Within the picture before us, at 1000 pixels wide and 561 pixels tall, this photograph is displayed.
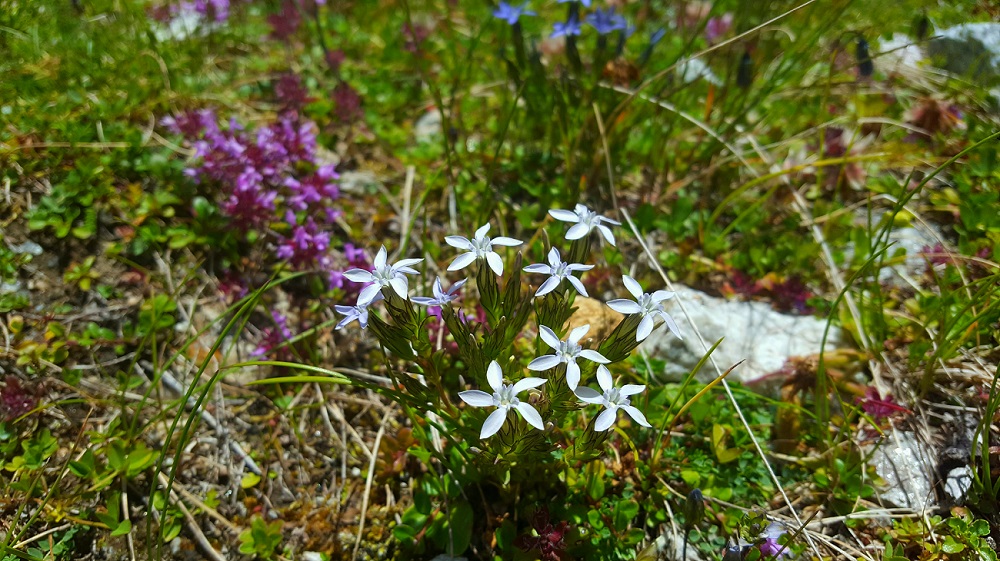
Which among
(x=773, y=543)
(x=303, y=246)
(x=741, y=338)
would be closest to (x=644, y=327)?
(x=773, y=543)

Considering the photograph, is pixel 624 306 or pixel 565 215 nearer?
pixel 624 306

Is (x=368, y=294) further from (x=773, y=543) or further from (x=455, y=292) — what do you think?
(x=773, y=543)

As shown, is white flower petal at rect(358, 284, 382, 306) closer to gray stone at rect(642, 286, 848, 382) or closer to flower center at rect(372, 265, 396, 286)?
flower center at rect(372, 265, 396, 286)

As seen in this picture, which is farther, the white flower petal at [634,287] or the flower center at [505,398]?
the white flower petal at [634,287]

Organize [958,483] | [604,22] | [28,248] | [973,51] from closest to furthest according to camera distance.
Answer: [958,483] → [28,248] → [604,22] → [973,51]

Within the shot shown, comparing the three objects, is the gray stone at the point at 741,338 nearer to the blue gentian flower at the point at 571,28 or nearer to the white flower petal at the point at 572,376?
the white flower petal at the point at 572,376

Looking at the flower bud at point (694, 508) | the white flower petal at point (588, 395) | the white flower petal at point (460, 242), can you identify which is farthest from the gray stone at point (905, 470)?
the white flower petal at point (460, 242)

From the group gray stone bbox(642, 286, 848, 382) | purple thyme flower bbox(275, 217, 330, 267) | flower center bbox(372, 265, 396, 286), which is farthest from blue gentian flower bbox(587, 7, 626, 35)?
flower center bbox(372, 265, 396, 286)
